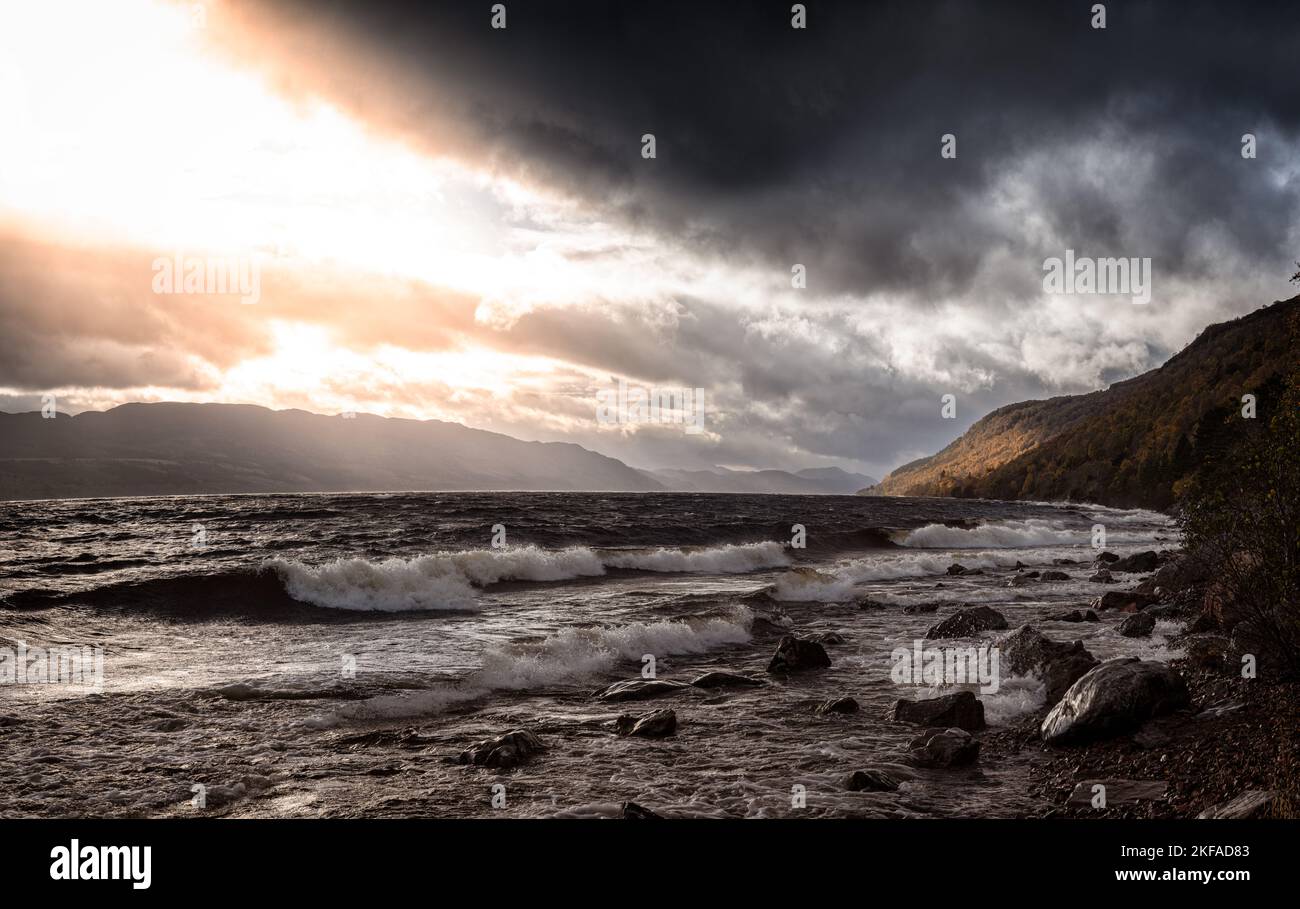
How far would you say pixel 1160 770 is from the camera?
8609mm

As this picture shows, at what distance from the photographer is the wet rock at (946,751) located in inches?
392

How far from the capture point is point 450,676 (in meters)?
15.1

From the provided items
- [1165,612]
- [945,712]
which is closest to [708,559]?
[1165,612]

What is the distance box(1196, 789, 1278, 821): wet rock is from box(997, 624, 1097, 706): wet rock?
575 centimetres

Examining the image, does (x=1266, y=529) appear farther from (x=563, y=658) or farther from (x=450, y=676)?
(x=450, y=676)

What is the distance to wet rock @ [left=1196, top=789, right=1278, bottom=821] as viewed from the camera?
6117 mm

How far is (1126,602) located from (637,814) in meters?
21.5

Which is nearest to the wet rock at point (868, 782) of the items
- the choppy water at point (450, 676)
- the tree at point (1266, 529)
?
the choppy water at point (450, 676)

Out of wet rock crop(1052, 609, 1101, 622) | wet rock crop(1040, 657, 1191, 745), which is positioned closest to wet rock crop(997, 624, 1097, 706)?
wet rock crop(1040, 657, 1191, 745)

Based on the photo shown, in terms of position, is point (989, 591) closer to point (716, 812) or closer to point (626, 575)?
point (626, 575)

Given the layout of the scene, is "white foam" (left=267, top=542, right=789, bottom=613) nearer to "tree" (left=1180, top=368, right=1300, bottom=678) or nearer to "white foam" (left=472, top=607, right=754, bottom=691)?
"white foam" (left=472, top=607, right=754, bottom=691)

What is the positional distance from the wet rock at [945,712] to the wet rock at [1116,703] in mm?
1246
